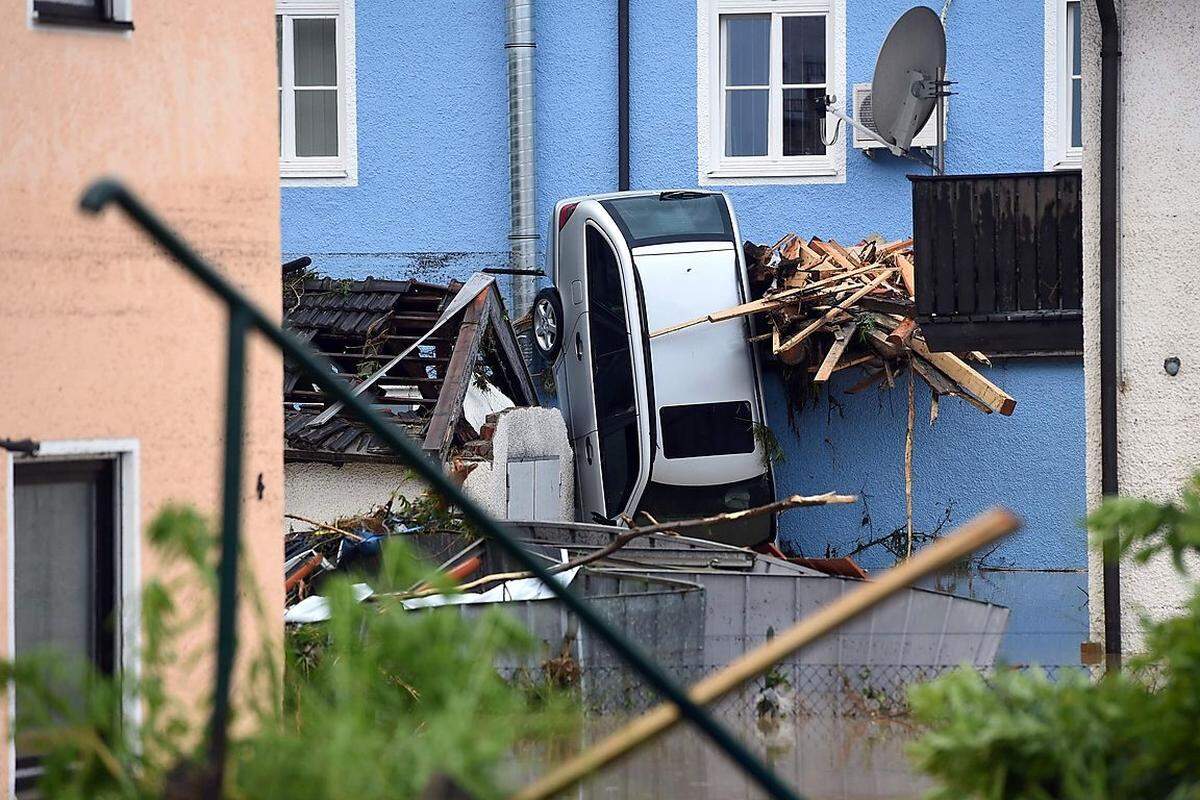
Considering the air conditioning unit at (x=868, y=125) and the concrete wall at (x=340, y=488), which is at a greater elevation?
the air conditioning unit at (x=868, y=125)

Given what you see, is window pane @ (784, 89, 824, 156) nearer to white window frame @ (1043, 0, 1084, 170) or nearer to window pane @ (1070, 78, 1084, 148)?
white window frame @ (1043, 0, 1084, 170)

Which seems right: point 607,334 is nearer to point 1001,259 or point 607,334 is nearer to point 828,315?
point 828,315

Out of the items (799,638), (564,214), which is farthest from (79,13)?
(564,214)

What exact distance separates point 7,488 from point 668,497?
8506mm

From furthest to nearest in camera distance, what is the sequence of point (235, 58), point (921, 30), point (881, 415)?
1. point (881, 415)
2. point (921, 30)
3. point (235, 58)

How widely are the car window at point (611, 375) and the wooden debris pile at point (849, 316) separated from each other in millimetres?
484

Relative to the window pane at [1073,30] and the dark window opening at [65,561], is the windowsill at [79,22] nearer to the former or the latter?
the dark window opening at [65,561]

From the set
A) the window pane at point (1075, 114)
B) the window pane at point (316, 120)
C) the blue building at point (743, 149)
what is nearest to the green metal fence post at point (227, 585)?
the blue building at point (743, 149)

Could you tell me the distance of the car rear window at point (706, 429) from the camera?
546 inches

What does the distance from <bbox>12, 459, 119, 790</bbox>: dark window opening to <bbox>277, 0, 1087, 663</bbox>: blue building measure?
29.9ft

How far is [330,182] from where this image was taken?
15344 millimetres

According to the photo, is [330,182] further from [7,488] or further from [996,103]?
[7,488]

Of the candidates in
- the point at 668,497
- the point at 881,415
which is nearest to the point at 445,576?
the point at 668,497

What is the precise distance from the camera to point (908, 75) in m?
13.8
